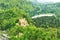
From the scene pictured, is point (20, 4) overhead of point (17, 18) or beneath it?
beneath

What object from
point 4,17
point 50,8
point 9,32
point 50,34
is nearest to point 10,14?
point 4,17

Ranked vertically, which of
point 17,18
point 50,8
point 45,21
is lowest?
point 50,8

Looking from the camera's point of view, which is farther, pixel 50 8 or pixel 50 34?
pixel 50 8

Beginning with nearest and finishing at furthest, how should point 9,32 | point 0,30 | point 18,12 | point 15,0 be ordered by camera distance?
point 9,32 < point 0,30 < point 18,12 < point 15,0

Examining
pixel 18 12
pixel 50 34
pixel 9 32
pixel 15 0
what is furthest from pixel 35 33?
pixel 15 0

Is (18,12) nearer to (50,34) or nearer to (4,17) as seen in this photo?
(4,17)

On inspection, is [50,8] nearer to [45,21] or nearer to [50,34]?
[45,21]

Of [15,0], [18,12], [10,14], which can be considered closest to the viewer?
[10,14]
